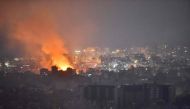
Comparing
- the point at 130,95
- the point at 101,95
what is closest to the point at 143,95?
the point at 130,95

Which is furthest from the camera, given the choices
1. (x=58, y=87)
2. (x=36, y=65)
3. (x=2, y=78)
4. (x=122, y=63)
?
(x=122, y=63)

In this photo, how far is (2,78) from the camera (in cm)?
1282

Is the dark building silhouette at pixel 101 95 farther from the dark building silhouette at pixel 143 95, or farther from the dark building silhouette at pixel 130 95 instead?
the dark building silhouette at pixel 143 95

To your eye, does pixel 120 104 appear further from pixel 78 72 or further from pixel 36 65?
pixel 36 65

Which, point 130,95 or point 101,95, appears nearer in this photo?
A: point 130,95

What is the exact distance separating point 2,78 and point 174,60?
21.8 feet

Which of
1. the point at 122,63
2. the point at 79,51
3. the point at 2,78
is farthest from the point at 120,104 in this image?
the point at 79,51

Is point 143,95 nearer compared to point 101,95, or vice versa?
point 143,95

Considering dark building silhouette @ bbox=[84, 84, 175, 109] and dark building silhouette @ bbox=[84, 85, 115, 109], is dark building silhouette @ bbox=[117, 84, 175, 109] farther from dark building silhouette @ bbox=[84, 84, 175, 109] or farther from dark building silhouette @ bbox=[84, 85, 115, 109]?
dark building silhouette @ bbox=[84, 85, 115, 109]

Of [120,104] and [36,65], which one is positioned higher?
[36,65]

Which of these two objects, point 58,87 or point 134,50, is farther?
point 134,50

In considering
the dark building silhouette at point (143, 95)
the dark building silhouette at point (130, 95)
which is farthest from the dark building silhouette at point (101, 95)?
the dark building silhouette at point (143, 95)

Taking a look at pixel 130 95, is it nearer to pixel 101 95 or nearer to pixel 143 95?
pixel 143 95

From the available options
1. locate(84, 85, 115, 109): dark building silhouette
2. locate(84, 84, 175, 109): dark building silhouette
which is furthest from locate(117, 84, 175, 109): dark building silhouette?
locate(84, 85, 115, 109): dark building silhouette
